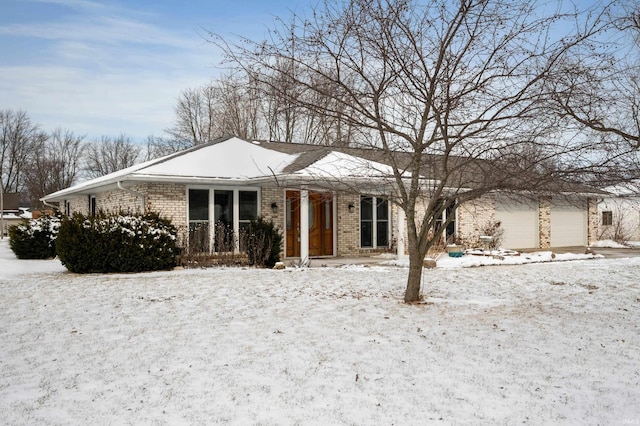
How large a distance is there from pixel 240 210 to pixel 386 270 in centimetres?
482

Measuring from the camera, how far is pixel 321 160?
14992 millimetres

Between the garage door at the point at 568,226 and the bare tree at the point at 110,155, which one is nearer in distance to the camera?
the garage door at the point at 568,226

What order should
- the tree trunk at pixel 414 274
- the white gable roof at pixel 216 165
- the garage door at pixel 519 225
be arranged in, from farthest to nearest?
1. the garage door at pixel 519 225
2. the white gable roof at pixel 216 165
3. the tree trunk at pixel 414 274

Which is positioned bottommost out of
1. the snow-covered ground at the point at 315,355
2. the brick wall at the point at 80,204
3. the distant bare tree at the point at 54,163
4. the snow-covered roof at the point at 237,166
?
the snow-covered ground at the point at 315,355

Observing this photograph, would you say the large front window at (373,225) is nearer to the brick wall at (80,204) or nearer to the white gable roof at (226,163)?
the white gable roof at (226,163)

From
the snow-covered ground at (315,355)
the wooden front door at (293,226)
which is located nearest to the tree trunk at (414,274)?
the snow-covered ground at (315,355)

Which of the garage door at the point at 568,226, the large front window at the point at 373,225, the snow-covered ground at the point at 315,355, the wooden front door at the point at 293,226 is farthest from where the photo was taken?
the garage door at the point at 568,226

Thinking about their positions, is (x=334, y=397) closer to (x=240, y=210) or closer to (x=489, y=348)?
(x=489, y=348)

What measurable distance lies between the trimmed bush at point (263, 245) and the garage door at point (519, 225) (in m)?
9.50

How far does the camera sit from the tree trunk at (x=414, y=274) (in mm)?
8234


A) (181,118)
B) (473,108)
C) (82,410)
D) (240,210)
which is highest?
(181,118)

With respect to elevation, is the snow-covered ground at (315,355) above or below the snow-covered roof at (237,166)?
below

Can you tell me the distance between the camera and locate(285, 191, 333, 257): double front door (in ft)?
52.4

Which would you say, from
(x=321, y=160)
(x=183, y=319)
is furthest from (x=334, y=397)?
(x=321, y=160)
